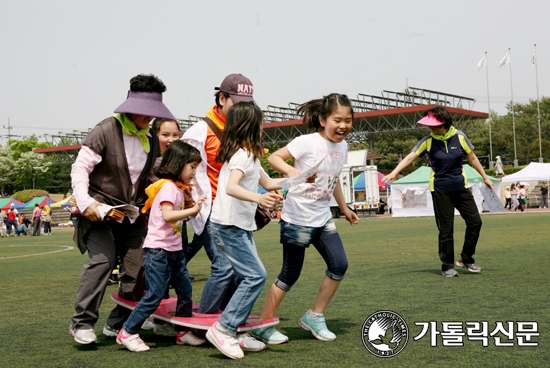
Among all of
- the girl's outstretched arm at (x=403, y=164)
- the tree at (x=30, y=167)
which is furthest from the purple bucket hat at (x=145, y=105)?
the tree at (x=30, y=167)

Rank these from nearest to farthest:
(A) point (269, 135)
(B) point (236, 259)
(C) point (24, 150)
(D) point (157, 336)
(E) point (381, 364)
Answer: (E) point (381, 364), (B) point (236, 259), (D) point (157, 336), (A) point (269, 135), (C) point (24, 150)

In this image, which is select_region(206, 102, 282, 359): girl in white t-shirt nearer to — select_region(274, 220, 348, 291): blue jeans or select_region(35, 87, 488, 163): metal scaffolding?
select_region(274, 220, 348, 291): blue jeans

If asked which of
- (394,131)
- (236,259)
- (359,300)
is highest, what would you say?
(394,131)

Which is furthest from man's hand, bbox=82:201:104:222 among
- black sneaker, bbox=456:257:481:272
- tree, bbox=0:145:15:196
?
tree, bbox=0:145:15:196

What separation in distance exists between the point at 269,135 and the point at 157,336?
62018mm

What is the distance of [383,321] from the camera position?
4.01 metres

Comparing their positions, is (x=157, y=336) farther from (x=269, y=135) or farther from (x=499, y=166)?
(x=269, y=135)

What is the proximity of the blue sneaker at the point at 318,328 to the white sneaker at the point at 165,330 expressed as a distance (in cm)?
103

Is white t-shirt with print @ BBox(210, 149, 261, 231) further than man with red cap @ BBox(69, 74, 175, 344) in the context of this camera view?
No

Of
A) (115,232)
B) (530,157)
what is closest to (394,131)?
(530,157)

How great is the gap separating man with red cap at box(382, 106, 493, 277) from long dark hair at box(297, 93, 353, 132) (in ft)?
9.40

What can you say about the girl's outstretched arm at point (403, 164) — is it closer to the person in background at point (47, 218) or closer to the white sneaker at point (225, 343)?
the white sneaker at point (225, 343)

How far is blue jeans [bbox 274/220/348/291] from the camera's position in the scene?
397 cm

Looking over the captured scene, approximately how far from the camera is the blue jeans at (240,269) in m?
3.54
